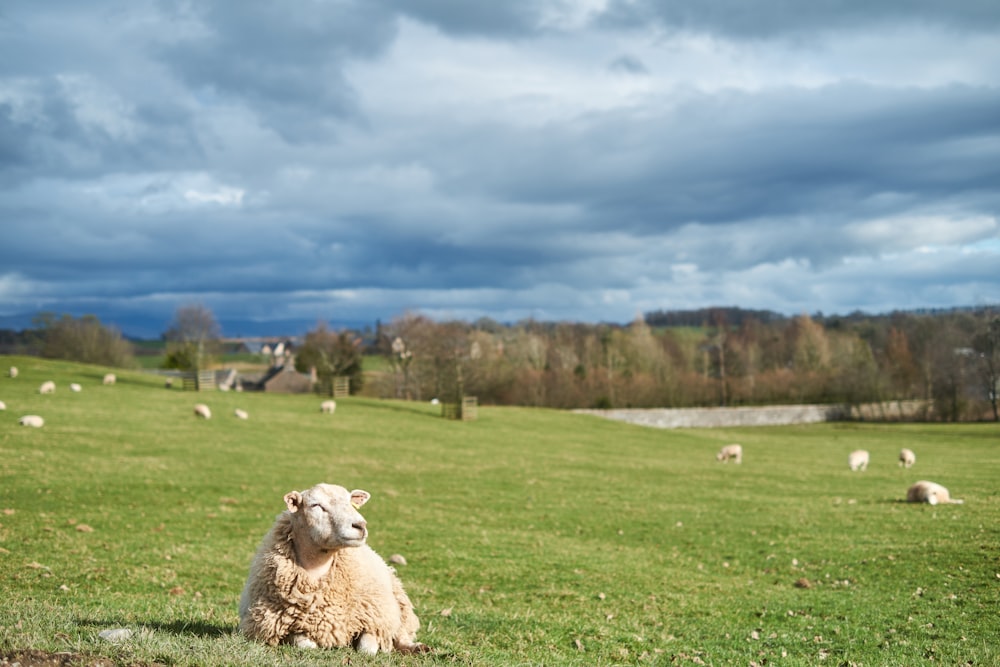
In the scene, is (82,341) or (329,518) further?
(82,341)

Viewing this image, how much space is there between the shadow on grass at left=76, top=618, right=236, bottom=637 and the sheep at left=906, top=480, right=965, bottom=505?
22.2 meters

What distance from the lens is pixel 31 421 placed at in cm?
3166

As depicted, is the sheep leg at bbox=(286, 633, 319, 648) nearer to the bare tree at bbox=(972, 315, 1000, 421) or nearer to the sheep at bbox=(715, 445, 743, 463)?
the bare tree at bbox=(972, 315, 1000, 421)

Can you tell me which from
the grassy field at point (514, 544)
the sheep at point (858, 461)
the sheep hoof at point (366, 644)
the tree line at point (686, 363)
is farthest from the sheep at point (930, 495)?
the tree line at point (686, 363)

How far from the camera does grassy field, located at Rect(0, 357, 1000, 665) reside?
9.41 metres

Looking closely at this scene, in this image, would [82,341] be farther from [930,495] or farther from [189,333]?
[930,495]

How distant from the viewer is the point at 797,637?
33.9 feet

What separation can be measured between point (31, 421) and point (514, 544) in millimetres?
24047

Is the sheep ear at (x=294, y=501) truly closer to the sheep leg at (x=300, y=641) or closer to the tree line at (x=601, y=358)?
the sheep leg at (x=300, y=641)

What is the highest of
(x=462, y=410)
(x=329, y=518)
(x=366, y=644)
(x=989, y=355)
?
(x=989, y=355)

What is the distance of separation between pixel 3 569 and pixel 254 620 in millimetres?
8280

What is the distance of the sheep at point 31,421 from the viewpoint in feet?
103

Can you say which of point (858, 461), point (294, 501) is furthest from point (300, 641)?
point (858, 461)

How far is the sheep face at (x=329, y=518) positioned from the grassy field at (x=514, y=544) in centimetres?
96
